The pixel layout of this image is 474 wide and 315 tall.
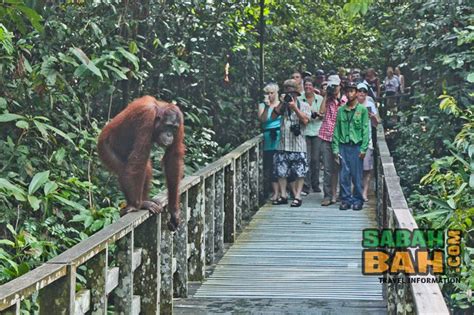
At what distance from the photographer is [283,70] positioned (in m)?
17.1

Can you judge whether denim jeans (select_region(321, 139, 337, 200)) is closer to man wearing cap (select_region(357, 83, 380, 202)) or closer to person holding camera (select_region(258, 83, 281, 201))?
man wearing cap (select_region(357, 83, 380, 202))

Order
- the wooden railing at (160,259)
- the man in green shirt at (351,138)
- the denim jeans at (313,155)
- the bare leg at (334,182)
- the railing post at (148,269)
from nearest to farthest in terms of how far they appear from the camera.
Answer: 1. the wooden railing at (160,259)
2. the railing post at (148,269)
3. the man in green shirt at (351,138)
4. the bare leg at (334,182)
5. the denim jeans at (313,155)

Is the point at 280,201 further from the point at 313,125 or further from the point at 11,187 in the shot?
the point at 11,187

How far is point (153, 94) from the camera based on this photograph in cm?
1058

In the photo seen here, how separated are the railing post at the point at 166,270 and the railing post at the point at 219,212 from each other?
7.41 feet

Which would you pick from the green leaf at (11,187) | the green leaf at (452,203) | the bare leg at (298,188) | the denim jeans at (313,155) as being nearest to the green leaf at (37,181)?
the green leaf at (11,187)

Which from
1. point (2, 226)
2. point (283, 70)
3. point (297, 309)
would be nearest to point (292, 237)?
point (297, 309)

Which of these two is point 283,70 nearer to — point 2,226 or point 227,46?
point 227,46

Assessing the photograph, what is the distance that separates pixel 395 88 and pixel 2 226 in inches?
473

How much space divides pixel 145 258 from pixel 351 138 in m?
5.00

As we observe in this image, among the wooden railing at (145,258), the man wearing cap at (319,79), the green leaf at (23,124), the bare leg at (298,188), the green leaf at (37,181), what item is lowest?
the wooden railing at (145,258)

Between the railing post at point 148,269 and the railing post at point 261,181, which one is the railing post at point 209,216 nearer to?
the railing post at point 148,269

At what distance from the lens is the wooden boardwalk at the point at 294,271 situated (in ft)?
22.2

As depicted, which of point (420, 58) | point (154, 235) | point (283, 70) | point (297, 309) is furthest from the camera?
point (283, 70)
